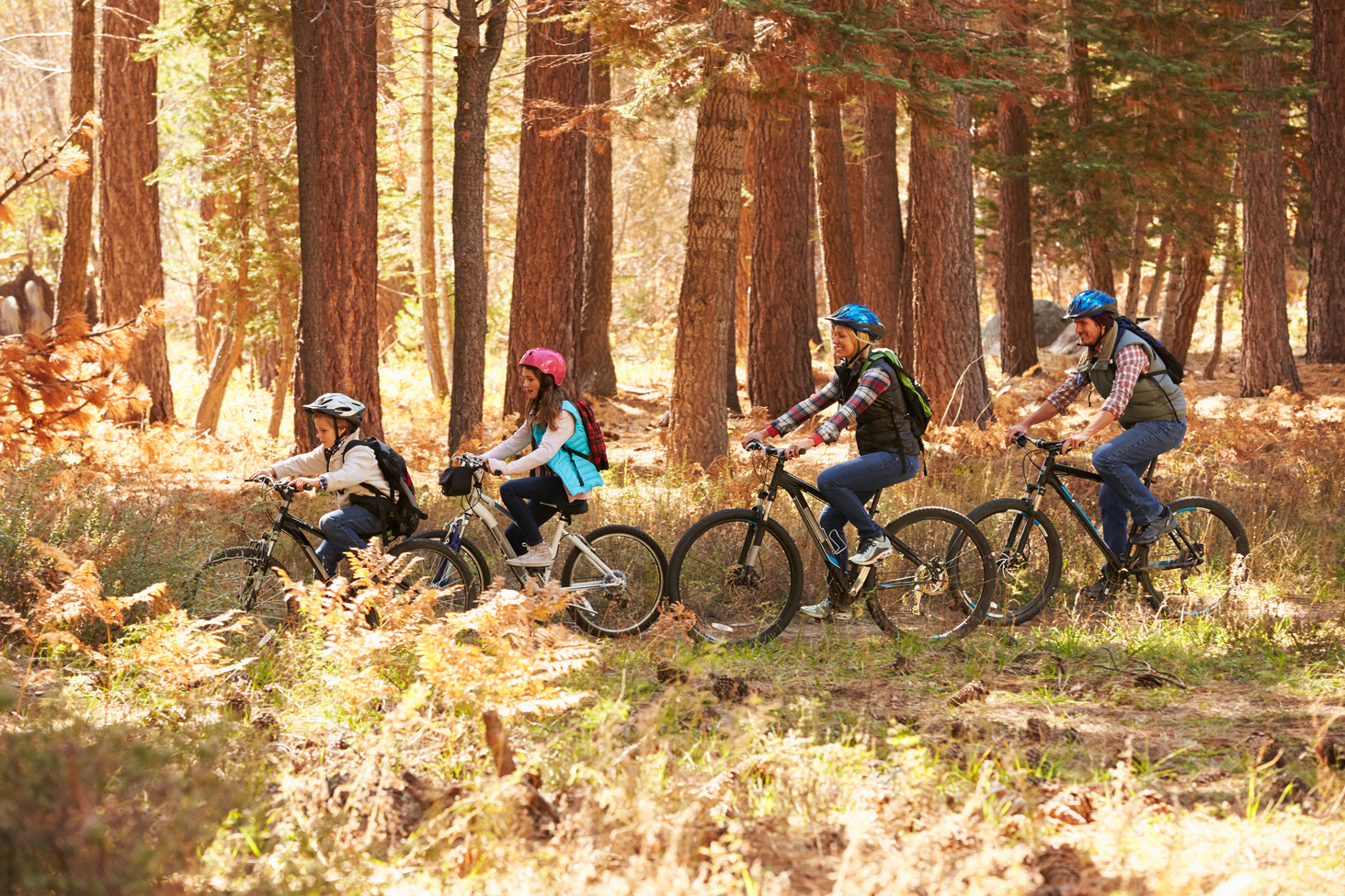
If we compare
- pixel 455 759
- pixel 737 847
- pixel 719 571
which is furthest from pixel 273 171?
pixel 737 847

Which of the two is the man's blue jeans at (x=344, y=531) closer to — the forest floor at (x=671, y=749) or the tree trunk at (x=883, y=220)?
the forest floor at (x=671, y=749)

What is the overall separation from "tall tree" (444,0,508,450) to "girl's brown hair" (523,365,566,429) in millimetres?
4372

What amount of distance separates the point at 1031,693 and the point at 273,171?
12.6 m

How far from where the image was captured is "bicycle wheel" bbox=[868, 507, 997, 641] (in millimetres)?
7161

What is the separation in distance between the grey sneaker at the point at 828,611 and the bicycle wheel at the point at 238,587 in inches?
129

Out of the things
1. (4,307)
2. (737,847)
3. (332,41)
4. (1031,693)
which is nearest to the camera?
(737,847)

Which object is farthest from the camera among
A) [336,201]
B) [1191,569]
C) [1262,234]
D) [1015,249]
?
[1015,249]

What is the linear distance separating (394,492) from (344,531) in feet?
1.30

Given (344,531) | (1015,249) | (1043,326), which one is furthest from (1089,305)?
(1043,326)

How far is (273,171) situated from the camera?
14680mm

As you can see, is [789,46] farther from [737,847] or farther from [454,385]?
[737,847]

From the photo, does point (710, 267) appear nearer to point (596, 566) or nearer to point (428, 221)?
point (596, 566)

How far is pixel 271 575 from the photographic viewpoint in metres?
6.62

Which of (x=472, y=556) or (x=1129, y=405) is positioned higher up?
(x=1129, y=405)
